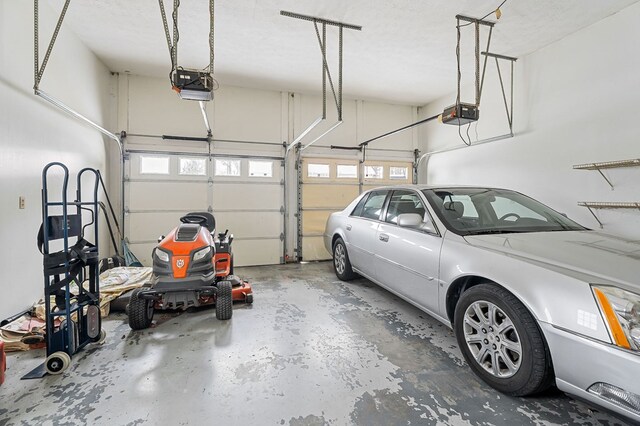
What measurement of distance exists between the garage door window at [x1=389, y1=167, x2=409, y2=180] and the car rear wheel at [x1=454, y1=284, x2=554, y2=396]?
457 centimetres

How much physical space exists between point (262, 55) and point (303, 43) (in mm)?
697

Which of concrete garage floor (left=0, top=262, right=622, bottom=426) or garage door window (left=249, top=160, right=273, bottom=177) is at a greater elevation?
garage door window (left=249, top=160, right=273, bottom=177)

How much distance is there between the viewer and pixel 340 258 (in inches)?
159

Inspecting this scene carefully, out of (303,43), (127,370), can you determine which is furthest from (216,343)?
(303,43)

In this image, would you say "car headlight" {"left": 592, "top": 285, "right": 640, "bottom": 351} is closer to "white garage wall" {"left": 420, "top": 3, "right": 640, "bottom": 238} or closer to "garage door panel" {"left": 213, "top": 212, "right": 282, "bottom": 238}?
"white garage wall" {"left": 420, "top": 3, "right": 640, "bottom": 238}

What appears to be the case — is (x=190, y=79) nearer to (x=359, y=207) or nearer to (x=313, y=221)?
(x=359, y=207)

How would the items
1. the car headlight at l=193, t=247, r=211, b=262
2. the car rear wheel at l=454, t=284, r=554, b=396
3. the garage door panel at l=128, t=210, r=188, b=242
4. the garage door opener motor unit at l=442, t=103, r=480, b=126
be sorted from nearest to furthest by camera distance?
the car rear wheel at l=454, t=284, r=554, b=396, the car headlight at l=193, t=247, r=211, b=262, the garage door opener motor unit at l=442, t=103, r=480, b=126, the garage door panel at l=128, t=210, r=188, b=242

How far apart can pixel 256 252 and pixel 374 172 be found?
3003mm

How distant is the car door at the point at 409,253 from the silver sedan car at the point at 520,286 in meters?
0.01

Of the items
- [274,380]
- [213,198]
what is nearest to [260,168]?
[213,198]

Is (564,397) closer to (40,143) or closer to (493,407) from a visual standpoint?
(493,407)

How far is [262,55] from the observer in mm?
4102

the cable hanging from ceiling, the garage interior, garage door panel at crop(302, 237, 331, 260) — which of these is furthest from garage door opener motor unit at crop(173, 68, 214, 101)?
garage door panel at crop(302, 237, 331, 260)

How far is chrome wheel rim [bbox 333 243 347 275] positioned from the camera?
3912 millimetres
